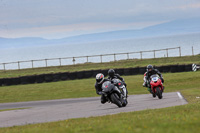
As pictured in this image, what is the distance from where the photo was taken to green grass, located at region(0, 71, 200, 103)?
26.6m

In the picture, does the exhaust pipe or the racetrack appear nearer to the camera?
the racetrack

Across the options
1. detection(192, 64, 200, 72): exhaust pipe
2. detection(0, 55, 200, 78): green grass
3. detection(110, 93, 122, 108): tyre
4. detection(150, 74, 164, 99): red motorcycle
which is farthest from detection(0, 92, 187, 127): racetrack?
detection(0, 55, 200, 78): green grass

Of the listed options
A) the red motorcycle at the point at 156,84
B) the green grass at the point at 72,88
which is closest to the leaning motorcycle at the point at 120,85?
the red motorcycle at the point at 156,84

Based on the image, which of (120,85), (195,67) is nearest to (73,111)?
(120,85)

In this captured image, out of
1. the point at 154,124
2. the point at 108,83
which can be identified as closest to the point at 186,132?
the point at 154,124

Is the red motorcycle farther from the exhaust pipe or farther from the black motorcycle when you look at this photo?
the exhaust pipe

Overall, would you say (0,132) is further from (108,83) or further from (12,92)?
(12,92)

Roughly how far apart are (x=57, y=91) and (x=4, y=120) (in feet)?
48.9

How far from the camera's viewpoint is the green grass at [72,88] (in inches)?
1047

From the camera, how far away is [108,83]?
1495 cm

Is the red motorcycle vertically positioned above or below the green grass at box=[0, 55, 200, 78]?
below

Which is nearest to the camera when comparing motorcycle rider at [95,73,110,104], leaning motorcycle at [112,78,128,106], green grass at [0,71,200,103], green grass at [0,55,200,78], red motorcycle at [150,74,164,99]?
motorcycle rider at [95,73,110,104]

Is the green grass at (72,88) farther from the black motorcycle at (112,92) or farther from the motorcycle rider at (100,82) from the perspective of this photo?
the black motorcycle at (112,92)

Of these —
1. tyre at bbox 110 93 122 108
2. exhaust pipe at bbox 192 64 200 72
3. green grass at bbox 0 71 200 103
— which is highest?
exhaust pipe at bbox 192 64 200 72
